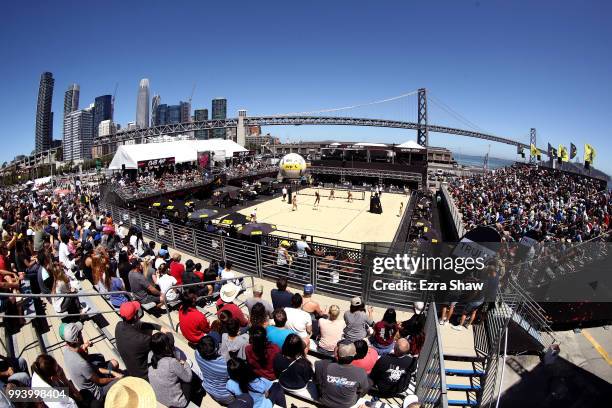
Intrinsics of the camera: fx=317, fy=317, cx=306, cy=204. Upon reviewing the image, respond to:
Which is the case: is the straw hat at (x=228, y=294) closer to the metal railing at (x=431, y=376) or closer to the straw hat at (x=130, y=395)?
the straw hat at (x=130, y=395)

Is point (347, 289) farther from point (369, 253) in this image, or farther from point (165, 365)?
point (165, 365)

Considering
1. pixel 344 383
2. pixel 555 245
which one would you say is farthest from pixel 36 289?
pixel 555 245

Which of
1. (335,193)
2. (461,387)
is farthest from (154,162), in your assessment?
(461,387)

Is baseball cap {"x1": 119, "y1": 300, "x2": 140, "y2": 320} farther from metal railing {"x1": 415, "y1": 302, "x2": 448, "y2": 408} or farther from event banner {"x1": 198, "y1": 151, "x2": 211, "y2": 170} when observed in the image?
event banner {"x1": 198, "y1": 151, "x2": 211, "y2": 170}

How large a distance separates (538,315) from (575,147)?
33449 mm

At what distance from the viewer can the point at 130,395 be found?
3.33 m

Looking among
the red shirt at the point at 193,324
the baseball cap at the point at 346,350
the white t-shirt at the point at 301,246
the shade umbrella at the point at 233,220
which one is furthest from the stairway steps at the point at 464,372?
the shade umbrella at the point at 233,220

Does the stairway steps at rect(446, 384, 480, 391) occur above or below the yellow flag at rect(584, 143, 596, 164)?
below

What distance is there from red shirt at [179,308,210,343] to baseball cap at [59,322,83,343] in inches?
61.8

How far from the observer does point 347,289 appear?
8648 mm

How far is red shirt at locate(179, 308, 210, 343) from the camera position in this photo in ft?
17.5

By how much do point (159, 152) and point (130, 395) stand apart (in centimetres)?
3492

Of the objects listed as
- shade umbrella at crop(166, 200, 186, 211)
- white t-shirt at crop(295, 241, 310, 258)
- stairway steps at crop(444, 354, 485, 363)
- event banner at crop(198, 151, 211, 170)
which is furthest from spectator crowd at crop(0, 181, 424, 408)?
event banner at crop(198, 151, 211, 170)

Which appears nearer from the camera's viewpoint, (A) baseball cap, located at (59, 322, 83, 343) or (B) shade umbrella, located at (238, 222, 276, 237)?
(A) baseball cap, located at (59, 322, 83, 343)
